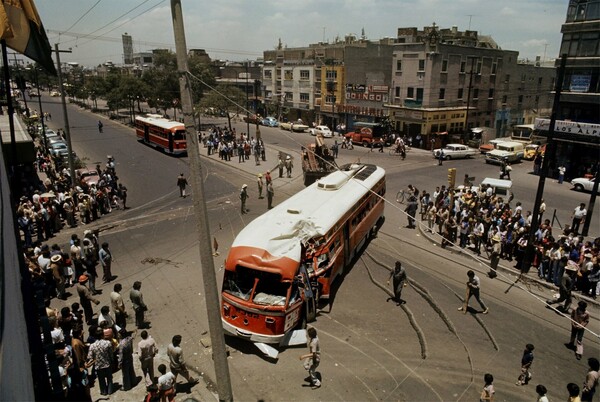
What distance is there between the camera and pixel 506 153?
38.8m

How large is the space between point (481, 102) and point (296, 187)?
1350 inches

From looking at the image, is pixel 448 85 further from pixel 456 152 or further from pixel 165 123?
pixel 165 123

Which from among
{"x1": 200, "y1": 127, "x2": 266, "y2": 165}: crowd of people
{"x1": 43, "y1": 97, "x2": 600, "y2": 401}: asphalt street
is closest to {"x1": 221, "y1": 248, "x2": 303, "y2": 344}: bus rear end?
{"x1": 43, "y1": 97, "x2": 600, "y2": 401}: asphalt street

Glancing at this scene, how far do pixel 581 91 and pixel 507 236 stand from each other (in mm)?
21654

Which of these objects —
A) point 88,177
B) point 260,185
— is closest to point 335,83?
point 260,185

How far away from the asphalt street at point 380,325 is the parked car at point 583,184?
26.9 feet

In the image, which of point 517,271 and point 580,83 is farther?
point 580,83

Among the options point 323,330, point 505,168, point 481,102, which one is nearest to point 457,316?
point 323,330

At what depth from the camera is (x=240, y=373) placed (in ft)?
35.0

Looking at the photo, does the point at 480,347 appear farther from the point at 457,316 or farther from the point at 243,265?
the point at 243,265

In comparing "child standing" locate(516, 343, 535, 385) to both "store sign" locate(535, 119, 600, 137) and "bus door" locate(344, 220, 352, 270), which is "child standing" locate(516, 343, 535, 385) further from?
"store sign" locate(535, 119, 600, 137)

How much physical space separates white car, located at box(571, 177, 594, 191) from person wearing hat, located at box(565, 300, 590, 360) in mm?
21754

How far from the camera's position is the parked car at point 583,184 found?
29.3m

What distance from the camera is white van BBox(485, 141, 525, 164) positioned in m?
38.5
